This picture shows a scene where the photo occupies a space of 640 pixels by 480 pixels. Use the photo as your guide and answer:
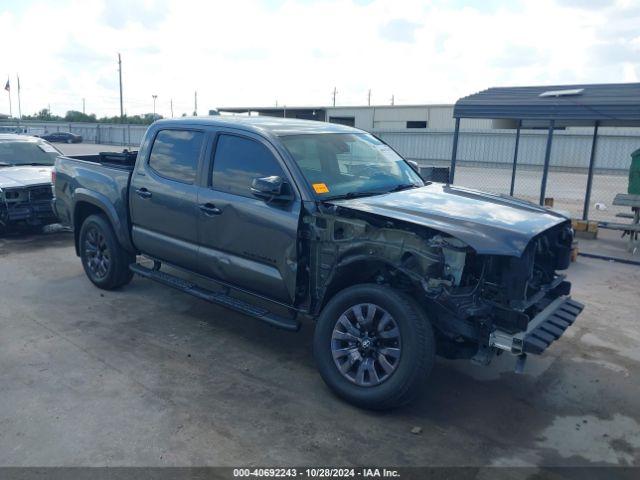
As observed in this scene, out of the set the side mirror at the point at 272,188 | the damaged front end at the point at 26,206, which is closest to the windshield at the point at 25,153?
the damaged front end at the point at 26,206

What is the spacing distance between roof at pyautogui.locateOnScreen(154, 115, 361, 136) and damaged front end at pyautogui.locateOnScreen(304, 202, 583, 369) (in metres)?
1.02

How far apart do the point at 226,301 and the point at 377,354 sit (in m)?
1.62

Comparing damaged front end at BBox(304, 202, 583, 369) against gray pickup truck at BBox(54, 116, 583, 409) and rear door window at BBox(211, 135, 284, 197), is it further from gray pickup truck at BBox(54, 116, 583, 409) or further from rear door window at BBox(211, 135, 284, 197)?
rear door window at BBox(211, 135, 284, 197)

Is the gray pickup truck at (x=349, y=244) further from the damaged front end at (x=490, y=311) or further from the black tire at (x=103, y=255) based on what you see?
the black tire at (x=103, y=255)

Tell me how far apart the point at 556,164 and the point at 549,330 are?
2164 cm

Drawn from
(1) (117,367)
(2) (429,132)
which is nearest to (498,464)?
(1) (117,367)

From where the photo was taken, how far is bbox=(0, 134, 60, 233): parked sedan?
8727mm

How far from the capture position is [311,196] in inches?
171

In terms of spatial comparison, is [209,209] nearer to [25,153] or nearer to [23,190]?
[23,190]

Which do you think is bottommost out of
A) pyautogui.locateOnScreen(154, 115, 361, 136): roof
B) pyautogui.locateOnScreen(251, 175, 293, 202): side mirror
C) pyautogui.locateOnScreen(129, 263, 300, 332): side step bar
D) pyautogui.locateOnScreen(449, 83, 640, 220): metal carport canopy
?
pyautogui.locateOnScreen(129, 263, 300, 332): side step bar

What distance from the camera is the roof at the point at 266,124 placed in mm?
4855

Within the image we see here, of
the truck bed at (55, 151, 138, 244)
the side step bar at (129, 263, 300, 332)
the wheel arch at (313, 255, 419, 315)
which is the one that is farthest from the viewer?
the truck bed at (55, 151, 138, 244)

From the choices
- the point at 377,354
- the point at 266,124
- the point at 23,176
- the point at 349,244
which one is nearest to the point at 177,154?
the point at 266,124

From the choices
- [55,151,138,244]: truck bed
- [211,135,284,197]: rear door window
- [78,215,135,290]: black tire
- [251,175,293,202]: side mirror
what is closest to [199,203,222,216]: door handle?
[211,135,284,197]: rear door window
